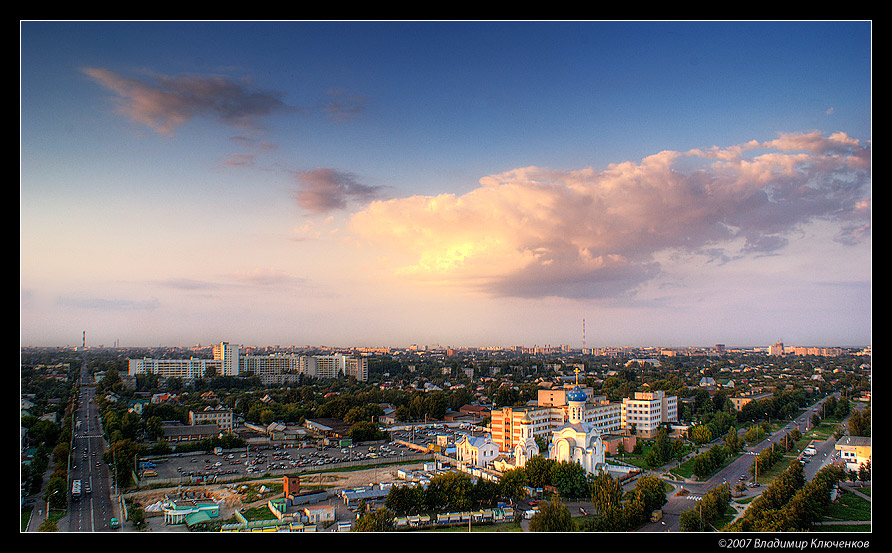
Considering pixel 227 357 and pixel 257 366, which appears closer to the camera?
pixel 227 357

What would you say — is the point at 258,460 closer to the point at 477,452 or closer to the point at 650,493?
the point at 477,452

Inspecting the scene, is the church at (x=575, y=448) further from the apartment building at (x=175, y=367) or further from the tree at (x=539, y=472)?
the apartment building at (x=175, y=367)

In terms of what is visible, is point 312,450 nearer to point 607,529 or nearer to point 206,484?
point 206,484

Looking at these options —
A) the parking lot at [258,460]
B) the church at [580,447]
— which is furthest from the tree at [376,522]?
the parking lot at [258,460]

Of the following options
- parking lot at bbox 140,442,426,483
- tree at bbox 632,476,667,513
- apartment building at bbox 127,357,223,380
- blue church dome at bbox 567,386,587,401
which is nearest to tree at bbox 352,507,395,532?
tree at bbox 632,476,667,513

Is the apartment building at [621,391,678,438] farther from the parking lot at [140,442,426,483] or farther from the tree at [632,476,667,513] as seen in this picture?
the tree at [632,476,667,513]

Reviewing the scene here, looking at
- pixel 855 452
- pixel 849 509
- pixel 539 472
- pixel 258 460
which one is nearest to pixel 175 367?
pixel 258 460
